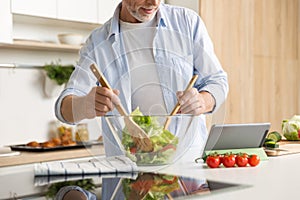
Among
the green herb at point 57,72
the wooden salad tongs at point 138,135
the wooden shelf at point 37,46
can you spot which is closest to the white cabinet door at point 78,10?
the wooden shelf at point 37,46

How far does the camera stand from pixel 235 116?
4.78 m

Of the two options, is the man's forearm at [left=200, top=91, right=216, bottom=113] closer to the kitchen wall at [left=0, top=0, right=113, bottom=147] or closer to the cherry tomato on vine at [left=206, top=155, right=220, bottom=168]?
the cherry tomato on vine at [left=206, top=155, right=220, bottom=168]

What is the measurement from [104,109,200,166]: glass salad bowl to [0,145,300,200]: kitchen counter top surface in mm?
48

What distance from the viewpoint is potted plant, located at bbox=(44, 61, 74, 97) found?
3811 millimetres

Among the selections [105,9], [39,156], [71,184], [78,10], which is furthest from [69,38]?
[71,184]

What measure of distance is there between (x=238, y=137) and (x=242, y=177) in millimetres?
397

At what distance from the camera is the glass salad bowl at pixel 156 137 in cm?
161

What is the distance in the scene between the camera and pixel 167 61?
75.2 inches

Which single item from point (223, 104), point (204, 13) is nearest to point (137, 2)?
point (223, 104)

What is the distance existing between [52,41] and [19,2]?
54 centimetres

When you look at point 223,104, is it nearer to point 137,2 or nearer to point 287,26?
Result: point 137,2

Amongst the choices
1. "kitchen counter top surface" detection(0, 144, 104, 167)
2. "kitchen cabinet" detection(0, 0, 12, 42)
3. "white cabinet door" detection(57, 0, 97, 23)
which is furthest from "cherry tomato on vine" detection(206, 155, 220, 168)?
"white cabinet door" detection(57, 0, 97, 23)

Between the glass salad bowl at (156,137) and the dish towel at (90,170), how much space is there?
4 cm

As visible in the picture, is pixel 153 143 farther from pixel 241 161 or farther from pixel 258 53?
pixel 258 53
